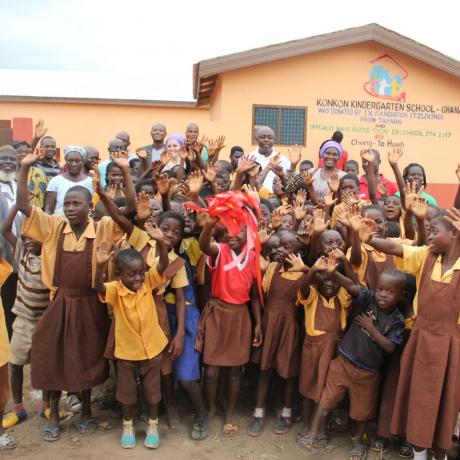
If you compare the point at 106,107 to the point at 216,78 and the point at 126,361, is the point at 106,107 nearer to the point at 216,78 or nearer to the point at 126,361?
the point at 216,78

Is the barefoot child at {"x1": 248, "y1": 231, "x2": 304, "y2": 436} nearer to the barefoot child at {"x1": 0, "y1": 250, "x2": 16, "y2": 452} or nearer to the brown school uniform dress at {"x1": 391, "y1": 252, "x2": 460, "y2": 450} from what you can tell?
the brown school uniform dress at {"x1": 391, "y1": 252, "x2": 460, "y2": 450}

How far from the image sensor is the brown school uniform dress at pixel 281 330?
361 centimetres

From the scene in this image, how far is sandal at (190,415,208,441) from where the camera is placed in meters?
3.54

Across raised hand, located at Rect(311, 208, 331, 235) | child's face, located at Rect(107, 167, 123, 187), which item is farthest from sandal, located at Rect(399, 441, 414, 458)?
child's face, located at Rect(107, 167, 123, 187)

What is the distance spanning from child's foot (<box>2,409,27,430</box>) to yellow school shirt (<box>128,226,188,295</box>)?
4.47ft

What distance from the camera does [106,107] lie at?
38.1 feet

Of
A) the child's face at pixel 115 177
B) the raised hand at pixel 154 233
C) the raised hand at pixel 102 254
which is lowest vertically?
the raised hand at pixel 102 254

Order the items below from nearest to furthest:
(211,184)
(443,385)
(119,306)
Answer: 1. (443,385)
2. (119,306)
3. (211,184)

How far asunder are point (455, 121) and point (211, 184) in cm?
959

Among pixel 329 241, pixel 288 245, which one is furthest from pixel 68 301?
pixel 329 241

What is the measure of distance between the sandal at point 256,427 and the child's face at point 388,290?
47.4 inches

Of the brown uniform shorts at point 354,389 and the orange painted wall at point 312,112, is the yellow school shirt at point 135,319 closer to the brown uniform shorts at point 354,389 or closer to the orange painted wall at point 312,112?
the brown uniform shorts at point 354,389

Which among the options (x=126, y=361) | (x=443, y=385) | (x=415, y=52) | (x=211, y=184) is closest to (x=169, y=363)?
(x=126, y=361)

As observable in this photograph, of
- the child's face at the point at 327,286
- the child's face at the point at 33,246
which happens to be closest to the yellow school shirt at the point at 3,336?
the child's face at the point at 33,246
